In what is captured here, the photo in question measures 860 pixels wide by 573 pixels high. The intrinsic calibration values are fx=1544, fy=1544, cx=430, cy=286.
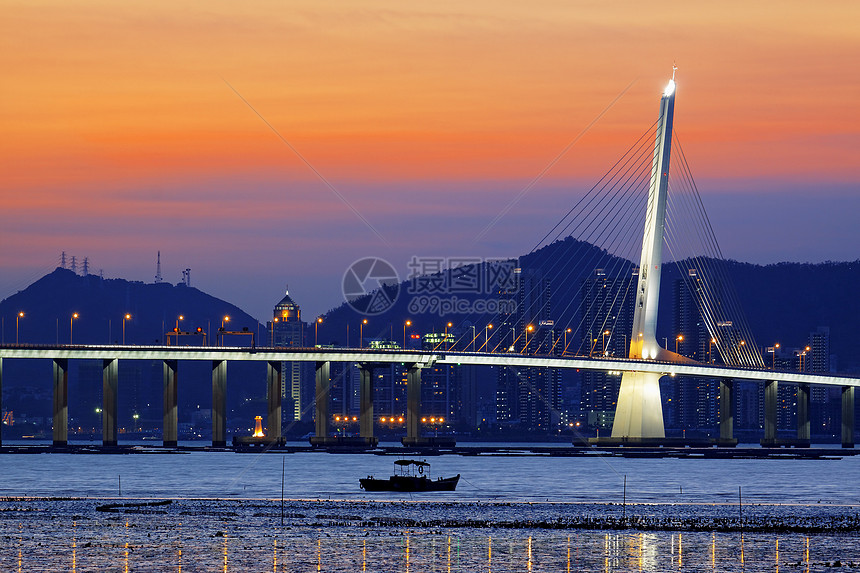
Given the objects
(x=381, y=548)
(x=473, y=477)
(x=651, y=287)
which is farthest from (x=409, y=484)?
(x=651, y=287)

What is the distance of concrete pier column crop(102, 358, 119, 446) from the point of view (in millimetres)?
190125

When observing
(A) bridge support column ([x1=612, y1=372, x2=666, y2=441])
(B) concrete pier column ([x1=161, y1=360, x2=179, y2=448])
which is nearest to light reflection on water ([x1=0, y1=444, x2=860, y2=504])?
(B) concrete pier column ([x1=161, y1=360, x2=179, y2=448])

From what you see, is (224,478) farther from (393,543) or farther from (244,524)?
(393,543)

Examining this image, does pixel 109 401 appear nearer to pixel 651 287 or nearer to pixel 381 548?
pixel 651 287

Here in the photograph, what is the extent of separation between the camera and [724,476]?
143000mm

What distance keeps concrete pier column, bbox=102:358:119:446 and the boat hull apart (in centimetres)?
8582

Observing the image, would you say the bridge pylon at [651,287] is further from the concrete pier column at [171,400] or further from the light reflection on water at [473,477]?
the concrete pier column at [171,400]

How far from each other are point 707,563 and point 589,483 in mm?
60664

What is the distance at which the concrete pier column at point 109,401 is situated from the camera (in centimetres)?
19012

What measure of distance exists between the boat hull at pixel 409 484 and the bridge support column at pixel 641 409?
3453 inches

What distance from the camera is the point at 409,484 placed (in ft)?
358

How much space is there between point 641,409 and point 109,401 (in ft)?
219

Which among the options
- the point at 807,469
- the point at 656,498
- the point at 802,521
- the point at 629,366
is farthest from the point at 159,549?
the point at 629,366

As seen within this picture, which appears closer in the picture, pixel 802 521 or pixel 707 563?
pixel 707 563
